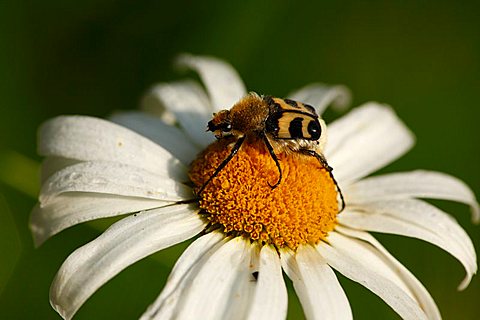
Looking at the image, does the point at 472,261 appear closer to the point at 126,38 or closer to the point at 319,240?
the point at 319,240

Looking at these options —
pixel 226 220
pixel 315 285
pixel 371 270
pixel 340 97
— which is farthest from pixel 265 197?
pixel 340 97

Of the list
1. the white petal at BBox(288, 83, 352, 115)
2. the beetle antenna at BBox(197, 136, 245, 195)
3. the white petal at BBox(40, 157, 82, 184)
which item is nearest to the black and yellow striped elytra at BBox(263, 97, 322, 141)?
the beetle antenna at BBox(197, 136, 245, 195)

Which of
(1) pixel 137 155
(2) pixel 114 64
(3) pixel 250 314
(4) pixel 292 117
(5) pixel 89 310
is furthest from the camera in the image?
(2) pixel 114 64

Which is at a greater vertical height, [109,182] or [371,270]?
[109,182]

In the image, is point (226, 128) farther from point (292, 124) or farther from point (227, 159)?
point (292, 124)

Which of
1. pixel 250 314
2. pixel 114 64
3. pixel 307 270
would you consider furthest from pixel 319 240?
pixel 114 64

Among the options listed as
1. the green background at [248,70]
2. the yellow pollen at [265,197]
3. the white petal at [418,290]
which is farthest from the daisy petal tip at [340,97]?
the white petal at [418,290]
